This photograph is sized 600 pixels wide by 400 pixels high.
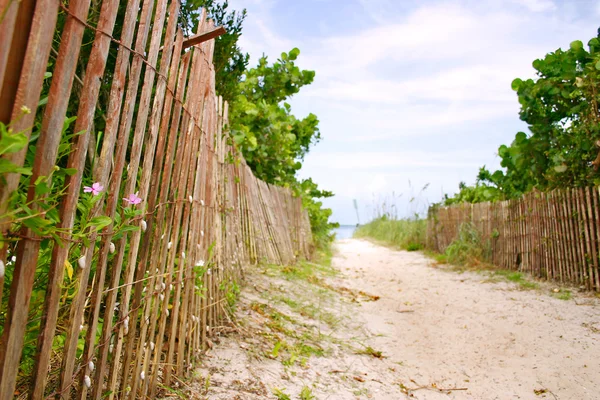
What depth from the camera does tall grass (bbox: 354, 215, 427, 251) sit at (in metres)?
12.4

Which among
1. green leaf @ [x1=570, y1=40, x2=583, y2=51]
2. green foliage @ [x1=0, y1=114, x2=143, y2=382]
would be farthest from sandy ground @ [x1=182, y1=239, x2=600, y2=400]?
green leaf @ [x1=570, y1=40, x2=583, y2=51]

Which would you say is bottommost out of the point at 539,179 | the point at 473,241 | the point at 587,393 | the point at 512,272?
the point at 587,393

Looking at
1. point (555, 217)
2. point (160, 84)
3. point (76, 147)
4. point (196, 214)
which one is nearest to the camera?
point (76, 147)

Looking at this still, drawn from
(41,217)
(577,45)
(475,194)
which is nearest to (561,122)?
(577,45)

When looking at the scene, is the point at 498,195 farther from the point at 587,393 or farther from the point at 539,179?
the point at 587,393

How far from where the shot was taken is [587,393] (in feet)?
9.32

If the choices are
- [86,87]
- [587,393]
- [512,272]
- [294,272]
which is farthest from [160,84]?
[512,272]

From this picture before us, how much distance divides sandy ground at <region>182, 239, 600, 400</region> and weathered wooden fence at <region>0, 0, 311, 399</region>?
1.13 ft

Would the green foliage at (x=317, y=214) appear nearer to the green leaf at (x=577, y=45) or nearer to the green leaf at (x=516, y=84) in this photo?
the green leaf at (x=516, y=84)

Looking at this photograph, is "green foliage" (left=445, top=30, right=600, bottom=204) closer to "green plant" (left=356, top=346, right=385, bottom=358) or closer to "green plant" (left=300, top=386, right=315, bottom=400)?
"green plant" (left=356, top=346, right=385, bottom=358)

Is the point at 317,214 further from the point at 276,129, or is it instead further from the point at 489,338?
the point at 489,338

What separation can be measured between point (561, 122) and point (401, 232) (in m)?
7.04

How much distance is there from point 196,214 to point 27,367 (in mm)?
1168

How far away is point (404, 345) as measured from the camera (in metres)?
3.93
